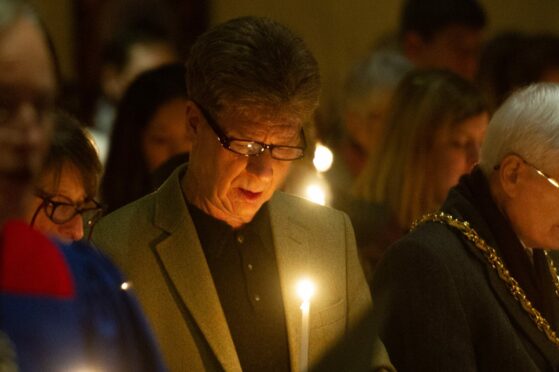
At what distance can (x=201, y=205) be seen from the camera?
2865 millimetres

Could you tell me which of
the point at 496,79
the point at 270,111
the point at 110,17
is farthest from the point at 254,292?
the point at 110,17

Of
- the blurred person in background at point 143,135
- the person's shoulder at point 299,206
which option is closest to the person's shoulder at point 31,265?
the person's shoulder at point 299,206

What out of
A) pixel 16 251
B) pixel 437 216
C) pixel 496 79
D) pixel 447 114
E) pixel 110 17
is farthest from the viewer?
pixel 110 17

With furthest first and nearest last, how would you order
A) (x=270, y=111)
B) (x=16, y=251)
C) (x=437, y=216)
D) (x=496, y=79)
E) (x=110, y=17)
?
1. (x=110, y=17)
2. (x=496, y=79)
3. (x=437, y=216)
4. (x=270, y=111)
5. (x=16, y=251)

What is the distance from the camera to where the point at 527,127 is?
3314 mm

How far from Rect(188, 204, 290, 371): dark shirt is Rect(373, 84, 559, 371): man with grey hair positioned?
431 mm

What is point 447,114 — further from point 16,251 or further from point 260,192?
point 16,251

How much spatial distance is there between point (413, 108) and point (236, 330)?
1.69 m

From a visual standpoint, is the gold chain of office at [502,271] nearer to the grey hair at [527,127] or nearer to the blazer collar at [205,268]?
the grey hair at [527,127]

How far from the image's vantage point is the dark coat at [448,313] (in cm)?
312

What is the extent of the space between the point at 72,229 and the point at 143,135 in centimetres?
138

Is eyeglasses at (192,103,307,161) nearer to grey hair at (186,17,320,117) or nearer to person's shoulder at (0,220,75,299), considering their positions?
grey hair at (186,17,320,117)

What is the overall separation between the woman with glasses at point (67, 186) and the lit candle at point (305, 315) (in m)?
0.54

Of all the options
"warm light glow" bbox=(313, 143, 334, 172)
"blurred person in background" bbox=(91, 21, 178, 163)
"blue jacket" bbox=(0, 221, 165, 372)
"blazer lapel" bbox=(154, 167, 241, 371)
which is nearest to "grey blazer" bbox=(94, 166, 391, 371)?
"blazer lapel" bbox=(154, 167, 241, 371)
